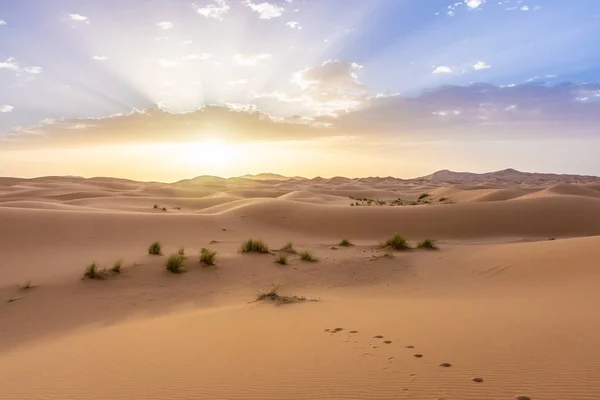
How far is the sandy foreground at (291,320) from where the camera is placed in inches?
169

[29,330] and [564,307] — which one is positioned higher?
[564,307]

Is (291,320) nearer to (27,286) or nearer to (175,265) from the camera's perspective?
(175,265)

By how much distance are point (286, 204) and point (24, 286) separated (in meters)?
16.4

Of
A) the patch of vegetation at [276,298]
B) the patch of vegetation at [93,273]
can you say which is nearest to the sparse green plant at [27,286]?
the patch of vegetation at [93,273]

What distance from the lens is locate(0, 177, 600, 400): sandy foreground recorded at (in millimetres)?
4297

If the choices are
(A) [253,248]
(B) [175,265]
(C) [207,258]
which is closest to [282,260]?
(A) [253,248]

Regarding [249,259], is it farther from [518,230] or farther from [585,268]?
[518,230]

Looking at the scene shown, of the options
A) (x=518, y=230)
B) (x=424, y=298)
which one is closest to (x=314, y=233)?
(x=518, y=230)

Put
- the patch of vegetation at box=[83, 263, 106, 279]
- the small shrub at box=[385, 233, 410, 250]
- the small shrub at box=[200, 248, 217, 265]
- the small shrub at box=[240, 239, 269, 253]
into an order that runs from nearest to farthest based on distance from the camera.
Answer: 1. the patch of vegetation at box=[83, 263, 106, 279]
2. the small shrub at box=[200, 248, 217, 265]
3. the small shrub at box=[240, 239, 269, 253]
4. the small shrub at box=[385, 233, 410, 250]

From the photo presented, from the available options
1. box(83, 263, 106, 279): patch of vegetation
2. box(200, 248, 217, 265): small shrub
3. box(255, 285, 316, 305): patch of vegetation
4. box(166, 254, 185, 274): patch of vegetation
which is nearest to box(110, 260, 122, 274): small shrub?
box(83, 263, 106, 279): patch of vegetation

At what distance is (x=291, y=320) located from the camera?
22.0ft

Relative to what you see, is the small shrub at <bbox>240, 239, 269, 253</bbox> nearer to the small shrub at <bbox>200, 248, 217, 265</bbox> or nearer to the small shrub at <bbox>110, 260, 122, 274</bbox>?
the small shrub at <bbox>200, 248, 217, 265</bbox>

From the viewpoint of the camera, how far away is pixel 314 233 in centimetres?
2014

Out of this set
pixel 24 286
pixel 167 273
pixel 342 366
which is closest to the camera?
pixel 342 366
